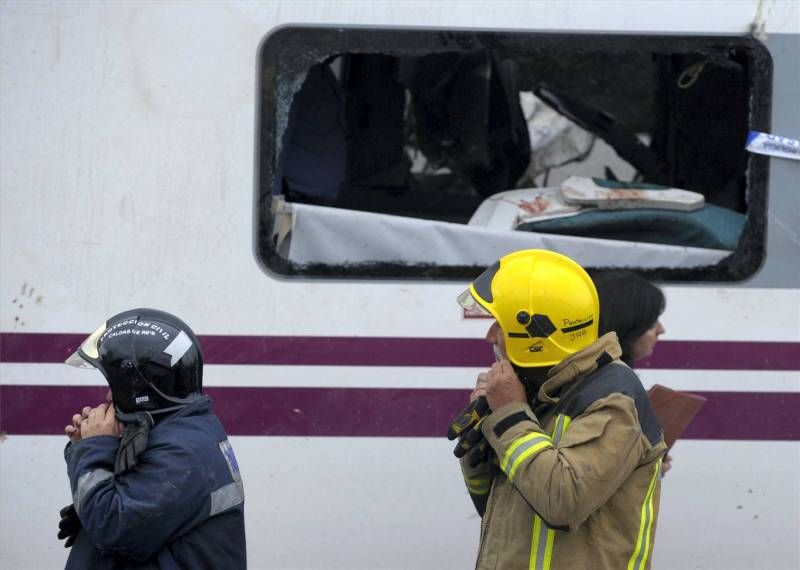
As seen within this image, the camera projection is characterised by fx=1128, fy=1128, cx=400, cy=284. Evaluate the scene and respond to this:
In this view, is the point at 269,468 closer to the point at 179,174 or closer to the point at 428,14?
the point at 179,174

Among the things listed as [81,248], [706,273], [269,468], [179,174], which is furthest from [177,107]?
[706,273]

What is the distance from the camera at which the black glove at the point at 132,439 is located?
2.06m

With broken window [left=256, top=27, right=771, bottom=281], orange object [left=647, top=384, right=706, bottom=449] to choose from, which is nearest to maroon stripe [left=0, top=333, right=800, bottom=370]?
broken window [left=256, top=27, right=771, bottom=281]

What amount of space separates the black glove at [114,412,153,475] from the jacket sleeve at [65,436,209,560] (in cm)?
2

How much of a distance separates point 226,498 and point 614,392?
0.78 metres

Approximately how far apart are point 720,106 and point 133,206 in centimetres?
178

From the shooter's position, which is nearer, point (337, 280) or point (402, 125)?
point (337, 280)

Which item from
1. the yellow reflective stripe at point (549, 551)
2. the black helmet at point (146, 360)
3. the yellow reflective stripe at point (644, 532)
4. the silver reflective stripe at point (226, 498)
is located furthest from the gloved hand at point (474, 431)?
the black helmet at point (146, 360)

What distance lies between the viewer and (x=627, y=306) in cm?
244

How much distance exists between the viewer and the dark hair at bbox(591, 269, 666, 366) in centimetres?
244

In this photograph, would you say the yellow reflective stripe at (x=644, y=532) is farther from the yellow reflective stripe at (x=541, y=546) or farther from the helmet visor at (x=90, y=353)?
the helmet visor at (x=90, y=353)

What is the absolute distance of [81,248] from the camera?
297cm

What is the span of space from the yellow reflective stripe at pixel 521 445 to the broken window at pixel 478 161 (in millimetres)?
936

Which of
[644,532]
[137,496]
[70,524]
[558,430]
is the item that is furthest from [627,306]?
[70,524]
